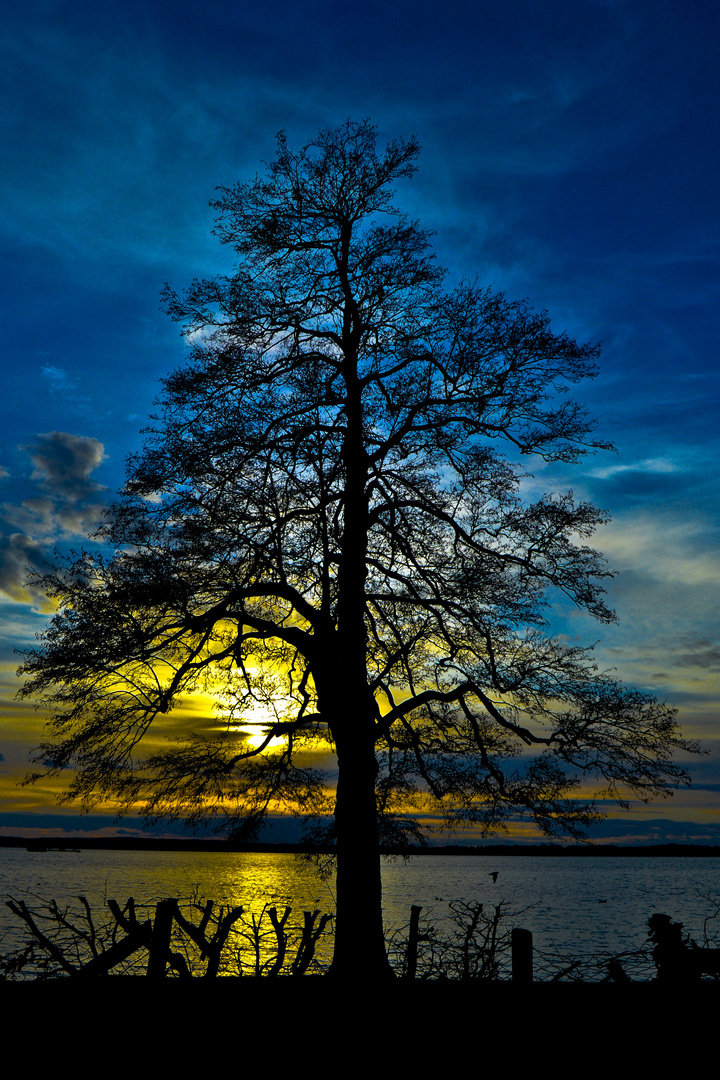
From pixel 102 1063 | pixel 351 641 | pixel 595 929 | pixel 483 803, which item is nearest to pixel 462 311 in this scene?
pixel 351 641

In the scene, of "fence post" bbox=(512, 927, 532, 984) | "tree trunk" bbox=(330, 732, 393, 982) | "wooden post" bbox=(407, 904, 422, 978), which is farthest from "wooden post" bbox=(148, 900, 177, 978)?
"tree trunk" bbox=(330, 732, 393, 982)

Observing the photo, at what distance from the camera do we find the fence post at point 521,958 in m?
6.26

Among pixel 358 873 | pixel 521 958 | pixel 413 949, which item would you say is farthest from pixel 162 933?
pixel 413 949

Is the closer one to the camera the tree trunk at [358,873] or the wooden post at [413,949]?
the wooden post at [413,949]

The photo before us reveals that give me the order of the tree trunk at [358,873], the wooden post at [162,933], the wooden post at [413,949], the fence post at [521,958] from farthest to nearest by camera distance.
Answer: the tree trunk at [358,873] < the wooden post at [413,949] < the wooden post at [162,933] < the fence post at [521,958]

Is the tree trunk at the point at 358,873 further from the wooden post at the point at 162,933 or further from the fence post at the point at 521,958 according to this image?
the fence post at the point at 521,958

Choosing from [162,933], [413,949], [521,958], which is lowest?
[413,949]

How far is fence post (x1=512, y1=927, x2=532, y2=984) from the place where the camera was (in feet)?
20.5

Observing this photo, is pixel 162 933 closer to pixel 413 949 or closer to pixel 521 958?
pixel 521 958

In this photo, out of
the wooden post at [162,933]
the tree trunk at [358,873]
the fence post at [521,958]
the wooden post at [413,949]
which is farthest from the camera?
the tree trunk at [358,873]

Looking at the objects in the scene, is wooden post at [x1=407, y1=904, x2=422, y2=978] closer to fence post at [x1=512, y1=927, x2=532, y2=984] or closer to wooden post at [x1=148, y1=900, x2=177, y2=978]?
wooden post at [x1=148, y1=900, x2=177, y2=978]

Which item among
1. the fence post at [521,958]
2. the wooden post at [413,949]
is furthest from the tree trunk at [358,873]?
the fence post at [521,958]

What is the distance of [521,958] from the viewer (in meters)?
6.30

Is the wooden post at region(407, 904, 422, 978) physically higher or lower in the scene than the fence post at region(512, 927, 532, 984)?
lower
